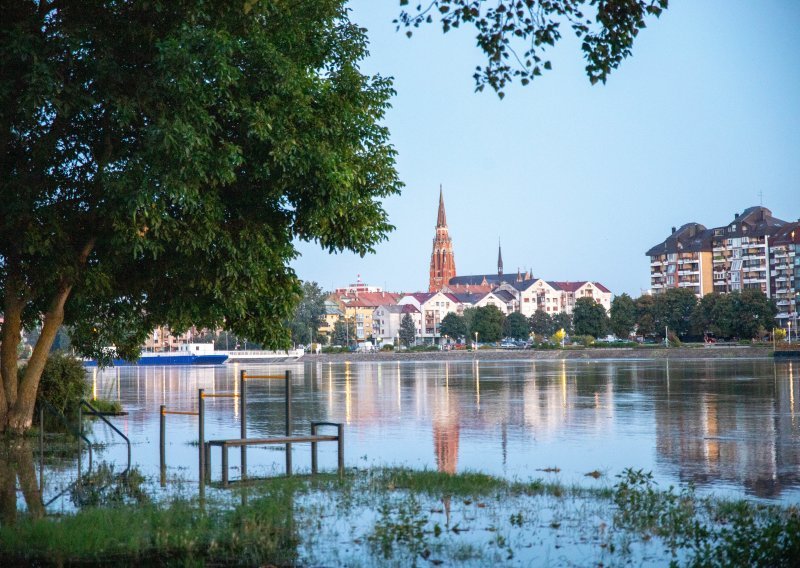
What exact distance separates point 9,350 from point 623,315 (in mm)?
149078

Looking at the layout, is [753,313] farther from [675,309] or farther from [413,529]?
[413,529]

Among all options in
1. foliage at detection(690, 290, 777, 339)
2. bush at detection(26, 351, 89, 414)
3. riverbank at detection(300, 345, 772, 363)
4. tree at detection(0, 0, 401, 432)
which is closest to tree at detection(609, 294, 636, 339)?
foliage at detection(690, 290, 777, 339)

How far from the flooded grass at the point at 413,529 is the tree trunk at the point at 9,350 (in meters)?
9.19

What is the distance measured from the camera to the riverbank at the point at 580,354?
400ft

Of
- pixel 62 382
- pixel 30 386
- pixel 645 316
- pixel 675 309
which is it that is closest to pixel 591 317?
pixel 645 316

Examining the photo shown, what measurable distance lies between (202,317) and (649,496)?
1178 centimetres

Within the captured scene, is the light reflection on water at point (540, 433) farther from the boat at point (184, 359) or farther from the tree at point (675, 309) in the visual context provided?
the tree at point (675, 309)

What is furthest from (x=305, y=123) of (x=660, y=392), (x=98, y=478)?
(x=660, y=392)

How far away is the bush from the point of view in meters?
28.3

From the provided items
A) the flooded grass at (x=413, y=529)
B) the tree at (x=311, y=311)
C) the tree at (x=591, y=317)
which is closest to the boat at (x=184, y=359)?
the tree at (x=311, y=311)

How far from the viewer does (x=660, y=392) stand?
44.2 m

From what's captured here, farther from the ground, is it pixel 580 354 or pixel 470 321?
pixel 470 321

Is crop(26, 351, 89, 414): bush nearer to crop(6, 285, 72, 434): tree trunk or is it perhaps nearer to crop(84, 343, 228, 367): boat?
crop(6, 285, 72, 434): tree trunk

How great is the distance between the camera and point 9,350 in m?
22.8
